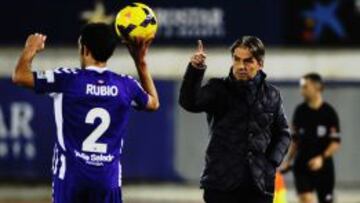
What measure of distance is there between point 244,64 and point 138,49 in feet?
2.37

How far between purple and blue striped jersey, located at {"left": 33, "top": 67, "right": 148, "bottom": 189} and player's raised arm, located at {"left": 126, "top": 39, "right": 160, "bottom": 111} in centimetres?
29

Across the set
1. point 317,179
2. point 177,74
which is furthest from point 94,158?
point 177,74

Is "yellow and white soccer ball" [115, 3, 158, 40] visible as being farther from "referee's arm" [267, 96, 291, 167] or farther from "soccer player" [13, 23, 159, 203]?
"referee's arm" [267, 96, 291, 167]

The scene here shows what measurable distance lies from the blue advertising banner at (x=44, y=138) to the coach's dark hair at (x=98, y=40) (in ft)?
36.5

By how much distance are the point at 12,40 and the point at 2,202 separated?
2729 millimetres

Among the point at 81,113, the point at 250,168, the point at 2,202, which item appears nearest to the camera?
the point at 81,113

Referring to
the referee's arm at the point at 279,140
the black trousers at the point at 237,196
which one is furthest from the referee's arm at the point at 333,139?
the black trousers at the point at 237,196

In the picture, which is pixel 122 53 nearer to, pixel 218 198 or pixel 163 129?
pixel 163 129

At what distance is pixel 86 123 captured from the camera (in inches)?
287

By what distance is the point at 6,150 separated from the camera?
18.7 m

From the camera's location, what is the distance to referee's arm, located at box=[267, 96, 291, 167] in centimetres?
801

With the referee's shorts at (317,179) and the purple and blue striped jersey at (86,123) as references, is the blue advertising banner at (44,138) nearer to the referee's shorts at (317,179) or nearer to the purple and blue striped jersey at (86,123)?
the referee's shorts at (317,179)

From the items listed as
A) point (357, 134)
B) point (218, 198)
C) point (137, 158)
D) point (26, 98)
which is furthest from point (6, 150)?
point (218, 198)

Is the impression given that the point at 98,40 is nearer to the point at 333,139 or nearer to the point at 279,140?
the point at 279,140
